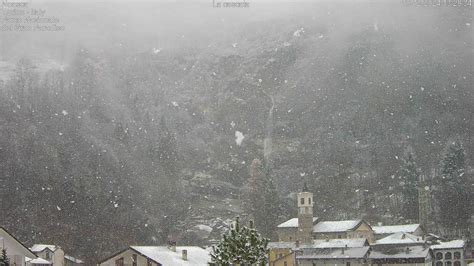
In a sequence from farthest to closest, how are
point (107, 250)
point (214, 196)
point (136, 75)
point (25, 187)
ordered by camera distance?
point (136, 75) < point (214, 196) < point (25, 187) < point (107, 250)

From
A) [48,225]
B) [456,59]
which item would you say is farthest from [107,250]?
[456,59]

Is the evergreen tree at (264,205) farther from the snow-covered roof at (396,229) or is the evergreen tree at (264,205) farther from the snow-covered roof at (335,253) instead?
the snow-covered roof at (335,253)

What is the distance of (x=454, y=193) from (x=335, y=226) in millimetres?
25097

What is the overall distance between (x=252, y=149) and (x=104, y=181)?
44606 millimetres

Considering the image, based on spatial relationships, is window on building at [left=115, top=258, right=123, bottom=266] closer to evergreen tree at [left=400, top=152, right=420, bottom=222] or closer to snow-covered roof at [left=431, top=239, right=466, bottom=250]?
snow-covered roof at [left=431, top=239, right=466, bottom=250]

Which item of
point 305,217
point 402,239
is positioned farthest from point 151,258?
point 305,217

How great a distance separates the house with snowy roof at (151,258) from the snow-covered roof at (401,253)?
3174cm

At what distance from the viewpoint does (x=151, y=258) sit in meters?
59.9

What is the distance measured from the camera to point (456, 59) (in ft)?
553

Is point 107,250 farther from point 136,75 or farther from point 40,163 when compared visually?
point 136,75

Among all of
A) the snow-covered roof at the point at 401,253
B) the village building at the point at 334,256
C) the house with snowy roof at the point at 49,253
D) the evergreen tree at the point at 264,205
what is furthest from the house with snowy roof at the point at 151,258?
the evergreen tree at the point at 264,205

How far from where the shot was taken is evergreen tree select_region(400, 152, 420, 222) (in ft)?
381

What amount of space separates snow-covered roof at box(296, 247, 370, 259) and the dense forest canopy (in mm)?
29584

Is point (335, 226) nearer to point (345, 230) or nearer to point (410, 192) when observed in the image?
point (345, 230)
